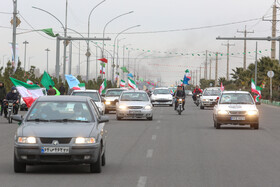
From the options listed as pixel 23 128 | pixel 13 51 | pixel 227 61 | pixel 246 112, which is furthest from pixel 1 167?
pixel 227 61

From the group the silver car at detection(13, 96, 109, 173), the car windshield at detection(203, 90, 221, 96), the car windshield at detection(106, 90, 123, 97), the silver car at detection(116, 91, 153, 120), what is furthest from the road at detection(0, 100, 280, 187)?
the car windshield at detection(203, 90, 221, 96)

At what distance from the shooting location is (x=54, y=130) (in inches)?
452

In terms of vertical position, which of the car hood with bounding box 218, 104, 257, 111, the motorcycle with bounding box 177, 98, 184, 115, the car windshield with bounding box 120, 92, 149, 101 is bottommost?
the motorcycle with bounding box 177, 98, 184, 115

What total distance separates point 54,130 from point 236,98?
16.8 meters

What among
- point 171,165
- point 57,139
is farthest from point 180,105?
point 57,139

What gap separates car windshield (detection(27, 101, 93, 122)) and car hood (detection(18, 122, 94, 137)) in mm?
311

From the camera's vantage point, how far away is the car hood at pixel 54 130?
11.4m

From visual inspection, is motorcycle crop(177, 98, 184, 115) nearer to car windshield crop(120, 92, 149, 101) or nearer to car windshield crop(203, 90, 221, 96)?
car windshield crop(120, 92, 149, 101)

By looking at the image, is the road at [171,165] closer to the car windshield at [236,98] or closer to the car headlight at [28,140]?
the car headlight at [28,140]

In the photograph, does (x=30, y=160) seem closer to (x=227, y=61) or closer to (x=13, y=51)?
(x=13, y=51)

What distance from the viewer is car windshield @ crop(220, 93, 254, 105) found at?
2716cm

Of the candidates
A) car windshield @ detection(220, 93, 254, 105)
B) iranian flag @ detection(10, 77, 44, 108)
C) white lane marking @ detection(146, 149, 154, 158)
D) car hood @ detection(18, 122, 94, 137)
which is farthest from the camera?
iranian flag @ detection(10, 77, 44, 108)

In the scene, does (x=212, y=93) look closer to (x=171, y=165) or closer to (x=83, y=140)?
(x=171, y=165)

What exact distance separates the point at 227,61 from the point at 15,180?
399ft
